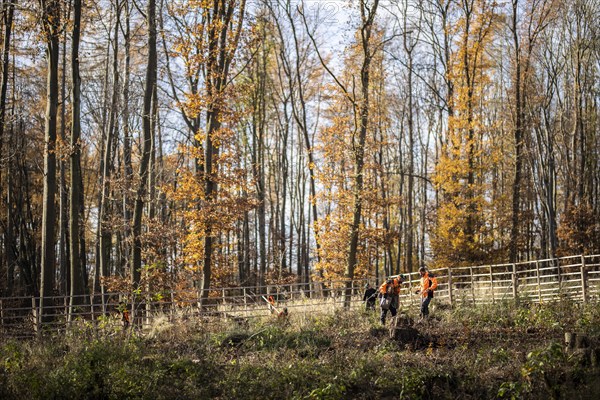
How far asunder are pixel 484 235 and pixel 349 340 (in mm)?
17311

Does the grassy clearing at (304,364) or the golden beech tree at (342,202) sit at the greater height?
the golden beech tree at (342,202)

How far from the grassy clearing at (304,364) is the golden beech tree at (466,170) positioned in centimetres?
1360

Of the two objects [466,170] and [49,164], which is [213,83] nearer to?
[49,164]

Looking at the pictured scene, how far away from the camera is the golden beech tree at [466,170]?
2922 centimetres

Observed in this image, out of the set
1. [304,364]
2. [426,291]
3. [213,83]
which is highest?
[213,83]

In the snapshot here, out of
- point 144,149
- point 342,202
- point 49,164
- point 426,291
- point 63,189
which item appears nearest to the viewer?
point 426,291

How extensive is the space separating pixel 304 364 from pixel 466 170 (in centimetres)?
1923

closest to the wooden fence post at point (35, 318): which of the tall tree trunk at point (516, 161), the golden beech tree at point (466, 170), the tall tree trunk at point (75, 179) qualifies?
the tall tree trunk at point (75, 179)

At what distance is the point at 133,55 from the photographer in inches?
1245

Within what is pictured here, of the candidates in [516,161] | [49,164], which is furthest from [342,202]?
[49,164]

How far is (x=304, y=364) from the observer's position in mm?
12117

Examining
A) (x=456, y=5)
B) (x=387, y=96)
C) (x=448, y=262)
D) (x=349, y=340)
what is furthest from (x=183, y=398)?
(x=387, y=96)

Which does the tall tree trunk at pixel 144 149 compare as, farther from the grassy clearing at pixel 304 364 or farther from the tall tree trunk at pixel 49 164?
the grassy clearing at pixel 304 364

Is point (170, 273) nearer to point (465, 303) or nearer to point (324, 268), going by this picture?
point (324, 268)
